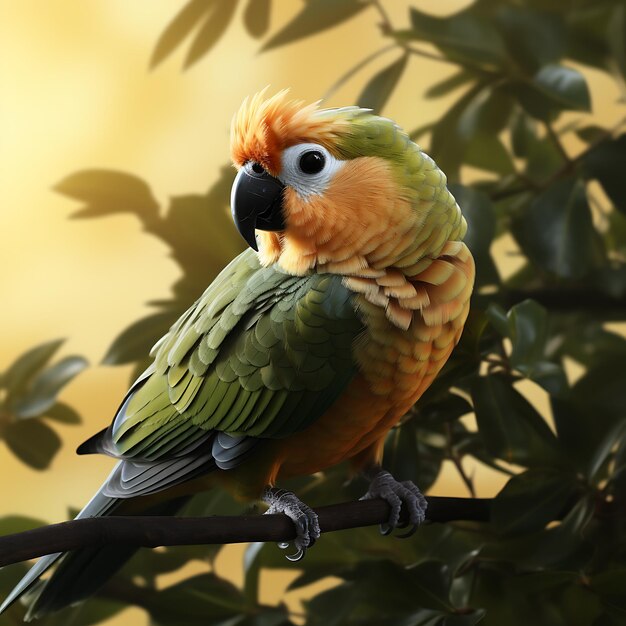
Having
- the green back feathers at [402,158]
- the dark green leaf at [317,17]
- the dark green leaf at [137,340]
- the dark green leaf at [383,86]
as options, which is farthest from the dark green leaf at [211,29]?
the green back feathers at [402,158]

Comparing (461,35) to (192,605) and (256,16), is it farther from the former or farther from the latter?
(192,605)

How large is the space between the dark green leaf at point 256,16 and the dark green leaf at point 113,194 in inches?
10.4

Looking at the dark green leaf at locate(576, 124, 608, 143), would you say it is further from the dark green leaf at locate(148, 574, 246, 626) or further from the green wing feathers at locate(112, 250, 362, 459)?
the dark green leaf at locate(148, 574, 246, 626)

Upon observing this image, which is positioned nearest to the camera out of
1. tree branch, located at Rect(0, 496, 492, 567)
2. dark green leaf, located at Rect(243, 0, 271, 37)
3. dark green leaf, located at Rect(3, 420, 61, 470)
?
tree branch, located at Rect(0, 496, 492, 567)

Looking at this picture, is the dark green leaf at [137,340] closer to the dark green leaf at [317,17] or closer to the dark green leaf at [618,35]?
the dark green leaf at [317,17]

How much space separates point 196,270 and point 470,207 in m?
0.28

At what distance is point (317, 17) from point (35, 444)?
1.77 feet

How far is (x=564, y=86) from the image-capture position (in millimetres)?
768

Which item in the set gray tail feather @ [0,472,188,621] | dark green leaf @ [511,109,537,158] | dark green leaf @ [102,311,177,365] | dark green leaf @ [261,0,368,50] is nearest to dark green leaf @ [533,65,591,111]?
dark green leaf @ [511,109,537,158]

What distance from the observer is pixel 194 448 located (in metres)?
0.59

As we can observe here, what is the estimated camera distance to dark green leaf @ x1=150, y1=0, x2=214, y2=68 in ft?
3.07

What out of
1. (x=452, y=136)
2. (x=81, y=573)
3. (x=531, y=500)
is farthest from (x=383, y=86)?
(x=81, y=573)

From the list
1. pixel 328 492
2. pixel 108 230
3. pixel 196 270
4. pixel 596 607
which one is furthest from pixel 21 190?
pixel 596 607

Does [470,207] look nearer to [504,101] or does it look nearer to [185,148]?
[504,101]
